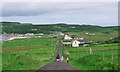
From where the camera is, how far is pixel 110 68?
70.4ft

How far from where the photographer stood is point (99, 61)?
2608cm

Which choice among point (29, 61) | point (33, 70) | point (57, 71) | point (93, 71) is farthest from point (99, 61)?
point (29, 61)

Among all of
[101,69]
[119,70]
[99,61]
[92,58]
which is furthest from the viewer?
[92,58]

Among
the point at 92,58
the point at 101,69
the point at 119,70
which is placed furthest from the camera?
the point at 92,58

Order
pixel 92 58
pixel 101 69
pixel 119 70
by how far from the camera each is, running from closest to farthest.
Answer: pixel 119 70 → pixel 101 69 → pixel 92 58

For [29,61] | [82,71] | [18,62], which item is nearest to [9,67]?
[18,62]

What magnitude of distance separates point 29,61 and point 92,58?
1073 cm

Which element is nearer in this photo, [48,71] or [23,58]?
[48,71]

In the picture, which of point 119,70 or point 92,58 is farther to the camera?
point 92,58

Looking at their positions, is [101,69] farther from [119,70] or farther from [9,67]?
[9,67]

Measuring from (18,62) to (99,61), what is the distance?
42.2ft

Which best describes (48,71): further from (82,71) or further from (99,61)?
(99,61)

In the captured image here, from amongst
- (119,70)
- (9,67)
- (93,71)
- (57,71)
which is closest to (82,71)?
(93,71)

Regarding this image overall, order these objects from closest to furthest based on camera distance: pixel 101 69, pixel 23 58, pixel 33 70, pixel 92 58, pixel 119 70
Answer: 1. pixel 119 70
2. pixel 101 69
3. pixel 33 70
4. pixel 92 58
5. pixel 23 58
